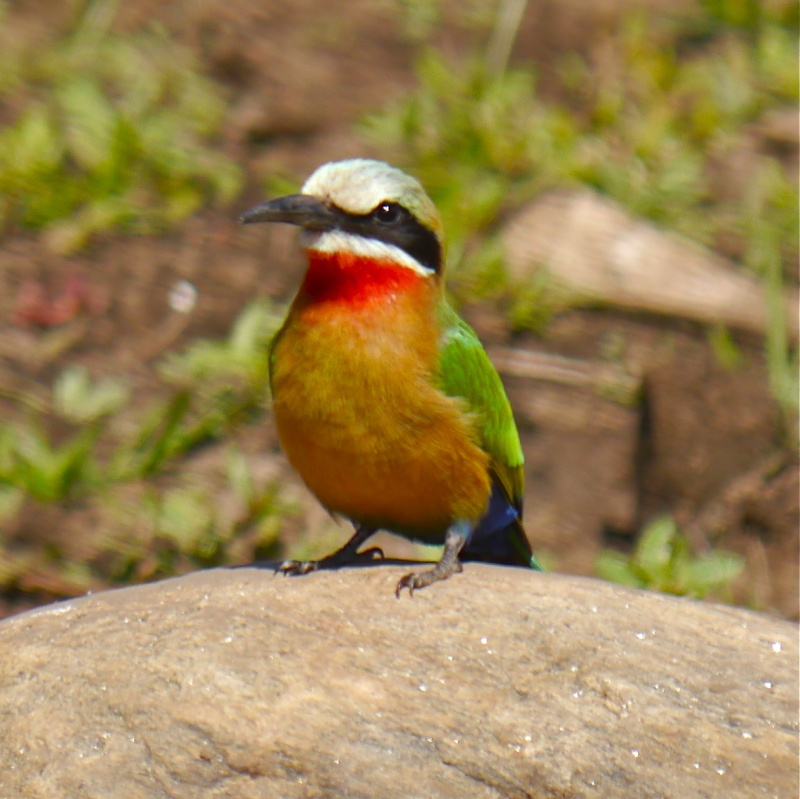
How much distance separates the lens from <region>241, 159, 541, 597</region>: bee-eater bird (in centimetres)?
406

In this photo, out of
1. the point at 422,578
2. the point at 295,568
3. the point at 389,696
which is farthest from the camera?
the point at 295,568

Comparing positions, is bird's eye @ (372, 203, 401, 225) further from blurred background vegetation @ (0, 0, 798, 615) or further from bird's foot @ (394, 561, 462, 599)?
blurred background vegetation @ (0, 0, 798, 615)

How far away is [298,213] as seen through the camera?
407 cm

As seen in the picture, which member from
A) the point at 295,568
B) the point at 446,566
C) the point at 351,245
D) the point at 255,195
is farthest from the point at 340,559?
the point at 255,195

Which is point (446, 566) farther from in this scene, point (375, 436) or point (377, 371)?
point (377, 371)

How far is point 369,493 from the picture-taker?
13.5ft

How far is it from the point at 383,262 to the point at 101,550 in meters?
2.02

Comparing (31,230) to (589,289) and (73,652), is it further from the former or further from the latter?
(73,652)

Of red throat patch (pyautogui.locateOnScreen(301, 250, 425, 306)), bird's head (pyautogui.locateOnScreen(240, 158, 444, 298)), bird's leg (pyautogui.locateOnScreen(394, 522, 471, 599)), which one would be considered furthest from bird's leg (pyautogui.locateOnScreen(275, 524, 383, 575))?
bird's head (pyautogui.locateOnScreen(240, 158, 444, 298))

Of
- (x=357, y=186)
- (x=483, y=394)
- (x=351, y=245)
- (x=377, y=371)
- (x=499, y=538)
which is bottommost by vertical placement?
(x=499, y=538)

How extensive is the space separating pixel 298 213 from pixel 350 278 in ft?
0.84

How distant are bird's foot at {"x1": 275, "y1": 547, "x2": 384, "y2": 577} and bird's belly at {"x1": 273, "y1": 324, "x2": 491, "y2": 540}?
0.70 feet

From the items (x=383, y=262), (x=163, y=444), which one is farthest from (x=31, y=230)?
(x=383, y=262)

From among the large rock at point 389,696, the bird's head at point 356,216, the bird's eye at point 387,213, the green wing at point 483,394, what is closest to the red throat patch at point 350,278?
the bird's head at point 356,216
